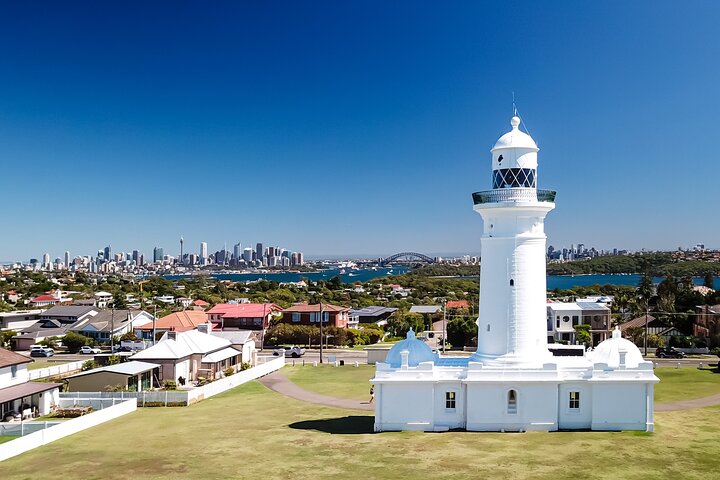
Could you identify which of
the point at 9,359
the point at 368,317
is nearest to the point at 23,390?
the point at 9,359

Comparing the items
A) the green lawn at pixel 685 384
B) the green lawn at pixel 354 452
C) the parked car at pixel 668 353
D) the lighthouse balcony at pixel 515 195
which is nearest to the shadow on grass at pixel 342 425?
the green lawn at pixel 354 452

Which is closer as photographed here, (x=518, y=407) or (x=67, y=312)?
(x=518, y=407)

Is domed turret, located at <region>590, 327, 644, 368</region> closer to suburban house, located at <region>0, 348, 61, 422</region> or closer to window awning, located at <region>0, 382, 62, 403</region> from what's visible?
window awning, located at <region>0, 382, 62, 403</region>

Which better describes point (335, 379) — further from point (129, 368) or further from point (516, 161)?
point (516, 161)

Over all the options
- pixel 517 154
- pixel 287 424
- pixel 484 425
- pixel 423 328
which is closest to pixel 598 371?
pixel 484 425

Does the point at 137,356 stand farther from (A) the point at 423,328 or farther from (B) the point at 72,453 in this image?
(A) the point at 423,328

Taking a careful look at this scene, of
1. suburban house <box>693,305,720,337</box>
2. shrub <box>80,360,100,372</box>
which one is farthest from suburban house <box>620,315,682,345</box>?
shrub <box>80,360,100,372</box>

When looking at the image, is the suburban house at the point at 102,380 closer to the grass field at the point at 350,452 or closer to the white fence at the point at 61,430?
the white fence at the point at 61,430
